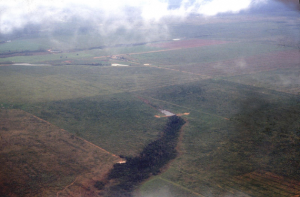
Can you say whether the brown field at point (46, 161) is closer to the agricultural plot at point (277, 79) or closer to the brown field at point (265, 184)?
the brown field at point (265, 184)

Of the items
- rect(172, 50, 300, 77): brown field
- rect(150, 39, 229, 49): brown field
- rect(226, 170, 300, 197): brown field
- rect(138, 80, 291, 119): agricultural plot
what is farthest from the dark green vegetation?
rect(150, 39, 229, 49): brown field

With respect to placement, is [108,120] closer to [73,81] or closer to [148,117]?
[148,117]

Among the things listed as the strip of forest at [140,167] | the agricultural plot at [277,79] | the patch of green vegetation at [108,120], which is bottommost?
the strip of forest at [140,167]

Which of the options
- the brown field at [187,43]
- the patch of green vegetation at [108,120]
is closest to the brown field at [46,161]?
the patch of green vegetation at [108,120]

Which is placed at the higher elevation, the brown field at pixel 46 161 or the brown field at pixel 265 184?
the brown field at pixel 46 161

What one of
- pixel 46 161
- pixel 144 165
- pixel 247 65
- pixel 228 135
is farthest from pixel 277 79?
pixel 46 161

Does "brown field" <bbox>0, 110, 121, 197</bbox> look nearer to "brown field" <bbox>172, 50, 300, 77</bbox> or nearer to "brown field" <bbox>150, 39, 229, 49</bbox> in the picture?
"brown field" <bbox>172, 50, 300, 77</bbox>

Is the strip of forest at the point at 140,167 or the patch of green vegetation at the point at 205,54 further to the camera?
the patch of green vegetation at the point at 205,54
